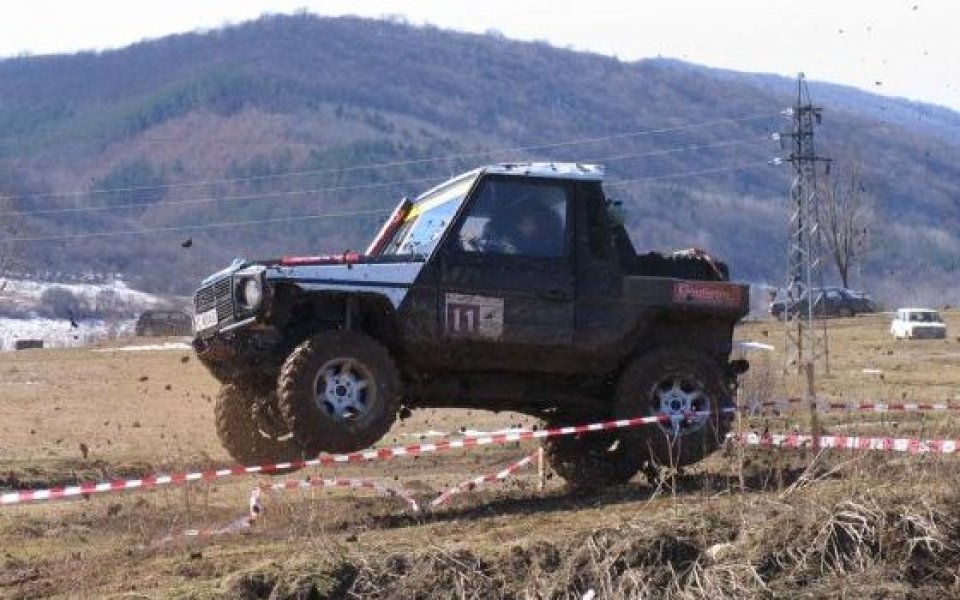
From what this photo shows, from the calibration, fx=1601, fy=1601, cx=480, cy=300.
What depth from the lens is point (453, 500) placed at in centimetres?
1352

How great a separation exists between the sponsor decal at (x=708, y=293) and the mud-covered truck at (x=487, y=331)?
0.01 meters

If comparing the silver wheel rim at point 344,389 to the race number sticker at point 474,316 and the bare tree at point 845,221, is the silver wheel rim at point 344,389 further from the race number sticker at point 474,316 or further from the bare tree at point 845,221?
the bare tree at point 845,221

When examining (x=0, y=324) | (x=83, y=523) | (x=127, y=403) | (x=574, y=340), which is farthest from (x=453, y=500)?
(x=0, y=324)

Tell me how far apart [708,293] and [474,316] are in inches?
78.5

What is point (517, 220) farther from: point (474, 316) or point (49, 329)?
point (49, 329)

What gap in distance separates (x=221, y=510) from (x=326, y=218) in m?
136

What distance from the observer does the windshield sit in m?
12.8

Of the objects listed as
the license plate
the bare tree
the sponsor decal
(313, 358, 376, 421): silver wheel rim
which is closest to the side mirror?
the sponsor decal

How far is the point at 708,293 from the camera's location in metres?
13.0

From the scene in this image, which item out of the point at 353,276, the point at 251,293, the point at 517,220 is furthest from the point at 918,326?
the point at 251,293

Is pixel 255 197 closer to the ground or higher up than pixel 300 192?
closer to the ground

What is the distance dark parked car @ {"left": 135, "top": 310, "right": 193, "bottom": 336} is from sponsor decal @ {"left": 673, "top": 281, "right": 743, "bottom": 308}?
55747 mm

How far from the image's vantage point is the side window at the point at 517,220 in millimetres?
12711

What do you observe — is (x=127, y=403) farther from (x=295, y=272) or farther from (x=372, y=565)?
(x=372, y=565)
